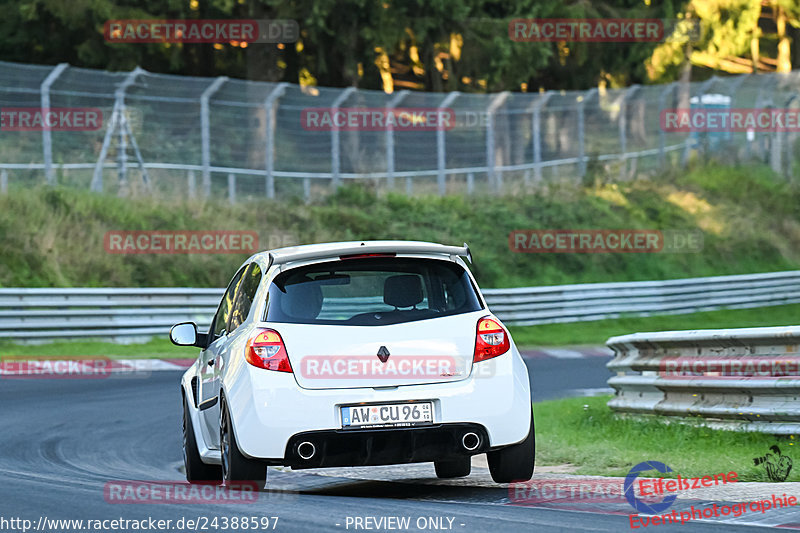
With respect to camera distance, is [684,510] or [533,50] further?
[533,50]

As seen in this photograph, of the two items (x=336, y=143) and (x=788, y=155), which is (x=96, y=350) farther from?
(x=788, y=155)

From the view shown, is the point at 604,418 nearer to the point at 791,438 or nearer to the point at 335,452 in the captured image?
the point at 791,438

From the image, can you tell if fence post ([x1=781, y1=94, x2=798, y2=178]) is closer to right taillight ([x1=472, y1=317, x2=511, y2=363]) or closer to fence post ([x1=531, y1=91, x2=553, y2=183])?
fence post ([x1=531, y1=91, x2=553, y2=183])

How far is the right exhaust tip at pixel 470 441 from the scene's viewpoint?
7.64 m

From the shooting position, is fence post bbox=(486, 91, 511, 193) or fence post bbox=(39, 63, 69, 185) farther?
fence post bbox=(486, 91, 511, 193)

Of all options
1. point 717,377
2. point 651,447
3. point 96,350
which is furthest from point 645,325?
point 651,447

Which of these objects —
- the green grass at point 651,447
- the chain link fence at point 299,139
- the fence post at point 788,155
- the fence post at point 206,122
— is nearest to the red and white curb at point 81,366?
the chain link fence at point 299,139

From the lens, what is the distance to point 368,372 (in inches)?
297

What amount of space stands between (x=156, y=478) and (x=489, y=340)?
287 centimetres

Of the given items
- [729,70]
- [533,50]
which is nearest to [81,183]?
[533,50]

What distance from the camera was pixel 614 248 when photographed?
33031 mm

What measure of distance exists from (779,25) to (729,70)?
746 cm

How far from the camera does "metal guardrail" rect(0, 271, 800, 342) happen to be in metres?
20.9


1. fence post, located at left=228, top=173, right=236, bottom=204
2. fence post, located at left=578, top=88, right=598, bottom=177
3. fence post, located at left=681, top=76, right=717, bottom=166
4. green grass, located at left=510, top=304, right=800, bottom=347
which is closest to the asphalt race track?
green grass, located at left=510, top=304, right=800, bottom=347
